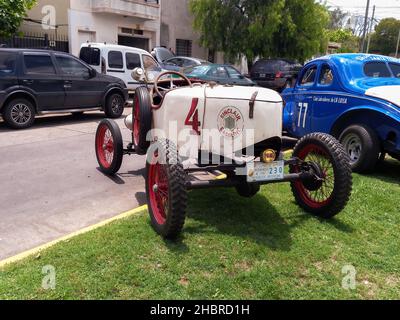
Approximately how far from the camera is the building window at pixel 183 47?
26.6 m

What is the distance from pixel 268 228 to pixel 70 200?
2616 millimetres

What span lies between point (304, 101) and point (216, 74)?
7.04 metres

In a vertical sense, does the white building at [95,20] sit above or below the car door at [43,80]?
above

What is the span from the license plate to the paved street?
187 centimetres

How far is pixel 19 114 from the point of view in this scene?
9812 millimetres

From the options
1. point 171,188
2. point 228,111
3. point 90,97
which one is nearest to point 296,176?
point 228,111

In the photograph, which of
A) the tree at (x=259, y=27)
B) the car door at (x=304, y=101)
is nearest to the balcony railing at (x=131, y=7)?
the tree at (x=259, y=27)

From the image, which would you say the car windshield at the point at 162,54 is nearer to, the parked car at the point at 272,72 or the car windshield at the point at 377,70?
the parked car at the point at 272,72

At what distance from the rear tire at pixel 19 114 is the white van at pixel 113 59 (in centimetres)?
516

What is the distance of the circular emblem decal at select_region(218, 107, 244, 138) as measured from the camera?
4.03 m

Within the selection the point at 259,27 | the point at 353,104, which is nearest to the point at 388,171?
the point at 353,104

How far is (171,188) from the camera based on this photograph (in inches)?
139

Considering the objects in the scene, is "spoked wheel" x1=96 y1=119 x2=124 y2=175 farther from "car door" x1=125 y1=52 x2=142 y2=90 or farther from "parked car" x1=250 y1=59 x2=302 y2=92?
"parked car" x1=250 y1=59 x2=302 y2=92
